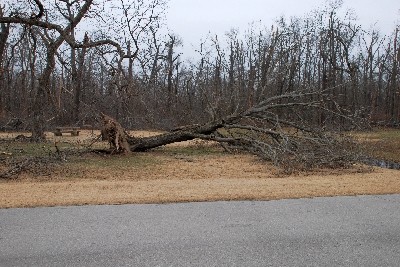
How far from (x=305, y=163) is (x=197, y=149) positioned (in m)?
7.44

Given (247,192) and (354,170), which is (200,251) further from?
(354,170)

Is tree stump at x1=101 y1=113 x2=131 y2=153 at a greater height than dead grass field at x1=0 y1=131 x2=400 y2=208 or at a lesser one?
greater

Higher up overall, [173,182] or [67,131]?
[67,131]

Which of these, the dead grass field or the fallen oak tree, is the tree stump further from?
the dead grass field

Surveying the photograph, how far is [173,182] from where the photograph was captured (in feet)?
31.9

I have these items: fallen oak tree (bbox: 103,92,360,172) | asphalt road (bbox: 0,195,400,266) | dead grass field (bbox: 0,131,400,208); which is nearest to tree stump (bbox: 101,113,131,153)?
fallen oak tree (bbox: 103,92,360,172)

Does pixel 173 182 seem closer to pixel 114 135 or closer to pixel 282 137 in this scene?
pixel 282 137

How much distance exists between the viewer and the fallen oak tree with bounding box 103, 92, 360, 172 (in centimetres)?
1230

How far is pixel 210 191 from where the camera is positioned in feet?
27.3

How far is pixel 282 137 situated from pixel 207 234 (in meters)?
9.26

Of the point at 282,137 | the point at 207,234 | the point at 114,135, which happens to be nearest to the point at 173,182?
the point at 207,234

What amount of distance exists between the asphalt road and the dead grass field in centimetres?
71

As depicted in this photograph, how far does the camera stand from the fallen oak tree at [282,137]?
1230 centimetres

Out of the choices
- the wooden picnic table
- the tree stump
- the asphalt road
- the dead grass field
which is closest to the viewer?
the asphalt road
